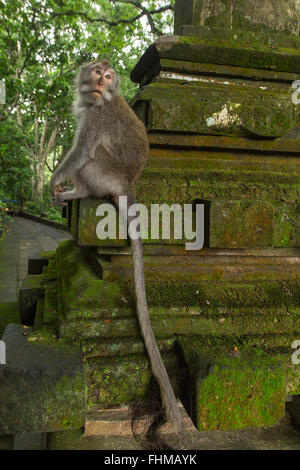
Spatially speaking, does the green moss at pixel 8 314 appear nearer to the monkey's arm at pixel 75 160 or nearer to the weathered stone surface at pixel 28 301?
the weathered stone surface at pixel 28 301

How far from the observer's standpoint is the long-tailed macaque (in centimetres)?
199

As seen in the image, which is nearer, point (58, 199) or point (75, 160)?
point (75, 160)

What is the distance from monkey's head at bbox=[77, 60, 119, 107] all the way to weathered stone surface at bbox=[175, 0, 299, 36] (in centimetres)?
65

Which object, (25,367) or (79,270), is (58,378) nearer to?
(25,367)

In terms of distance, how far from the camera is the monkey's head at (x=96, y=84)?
7.14 ft

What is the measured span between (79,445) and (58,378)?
0.51 meters

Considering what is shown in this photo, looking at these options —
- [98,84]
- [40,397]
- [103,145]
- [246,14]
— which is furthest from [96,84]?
[40,397]

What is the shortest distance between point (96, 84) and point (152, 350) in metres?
1.65

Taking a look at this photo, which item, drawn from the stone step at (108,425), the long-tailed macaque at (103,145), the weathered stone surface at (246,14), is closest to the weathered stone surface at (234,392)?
the stone step at (108,425)

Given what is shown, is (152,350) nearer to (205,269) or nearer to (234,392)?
(234,392)

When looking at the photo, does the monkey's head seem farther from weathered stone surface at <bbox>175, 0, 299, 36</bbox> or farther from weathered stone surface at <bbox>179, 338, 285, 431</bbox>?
weathered stone surface at <bbox>179, 338, 285, 431</bbox>

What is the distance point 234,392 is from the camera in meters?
1.43

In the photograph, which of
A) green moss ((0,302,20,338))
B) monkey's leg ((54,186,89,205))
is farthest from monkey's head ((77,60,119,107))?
green moss ((0,302,20,338))

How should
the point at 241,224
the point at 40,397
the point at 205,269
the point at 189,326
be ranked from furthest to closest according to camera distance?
the point at 205,269 → the point at 241,224 → the point at 189,326 → the point at 40,397
